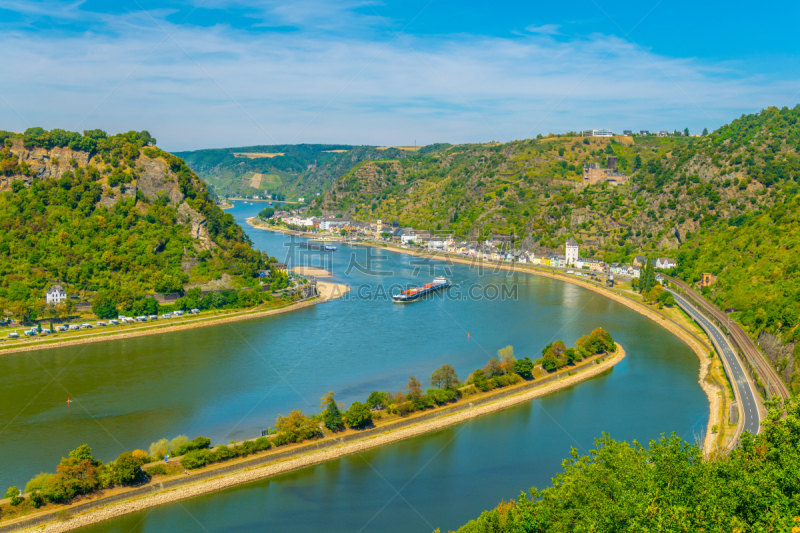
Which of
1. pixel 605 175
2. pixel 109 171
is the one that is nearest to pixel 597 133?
pixel 605 175

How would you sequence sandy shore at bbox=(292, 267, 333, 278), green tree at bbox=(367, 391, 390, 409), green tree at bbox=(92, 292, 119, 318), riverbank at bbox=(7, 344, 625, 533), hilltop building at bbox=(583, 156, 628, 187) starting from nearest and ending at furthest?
riverbank at bbox=(7, 344, 625, 533) < green tree at bbox=(367, 391, 390, 409) < green tree at bbox=(92, 292, 119, 318) < sandy shore at bbox=(292, 267, 333, 278) < hilltop building at bbox=(583, 156, 628, 187)

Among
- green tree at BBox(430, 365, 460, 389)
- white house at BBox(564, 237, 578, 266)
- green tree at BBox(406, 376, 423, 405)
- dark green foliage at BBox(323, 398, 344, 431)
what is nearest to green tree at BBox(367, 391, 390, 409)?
green tree at BBox(406, 376, 423, 405)

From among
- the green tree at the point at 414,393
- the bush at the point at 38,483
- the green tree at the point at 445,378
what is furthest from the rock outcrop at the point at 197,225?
the bush at the point at 38,483

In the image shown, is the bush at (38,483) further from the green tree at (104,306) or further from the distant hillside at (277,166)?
the distant hillside at (277,166)

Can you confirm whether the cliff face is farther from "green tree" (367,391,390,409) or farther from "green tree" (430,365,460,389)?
"green tree" (367,391,390,409)

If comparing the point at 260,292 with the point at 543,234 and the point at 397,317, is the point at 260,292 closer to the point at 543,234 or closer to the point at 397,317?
the point at 397,317

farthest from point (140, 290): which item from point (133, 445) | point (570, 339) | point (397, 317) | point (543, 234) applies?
point (543, 234)

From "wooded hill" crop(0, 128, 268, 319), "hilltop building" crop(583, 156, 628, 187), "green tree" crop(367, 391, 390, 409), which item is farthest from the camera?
"hilltop building" crop(583, 156, 628, 187)
